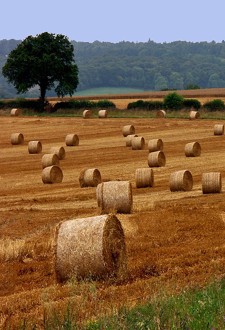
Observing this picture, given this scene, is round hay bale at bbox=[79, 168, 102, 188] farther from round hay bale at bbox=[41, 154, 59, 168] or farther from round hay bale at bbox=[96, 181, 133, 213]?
round hay bale at bbox=[96, 181, 133, 213]

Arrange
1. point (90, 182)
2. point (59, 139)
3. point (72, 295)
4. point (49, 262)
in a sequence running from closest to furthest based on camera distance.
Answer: point (72, 295) < point (49, 262) < point (90, 182) < point (59, 139)

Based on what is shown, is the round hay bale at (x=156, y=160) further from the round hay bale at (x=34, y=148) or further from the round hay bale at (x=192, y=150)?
the round hay bale at (x=34, y=148)

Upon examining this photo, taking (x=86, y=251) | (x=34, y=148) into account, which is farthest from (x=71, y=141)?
(x=86, y=251)

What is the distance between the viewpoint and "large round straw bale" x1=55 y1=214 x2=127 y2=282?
12.8m

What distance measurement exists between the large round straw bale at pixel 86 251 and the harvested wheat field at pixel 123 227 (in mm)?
144

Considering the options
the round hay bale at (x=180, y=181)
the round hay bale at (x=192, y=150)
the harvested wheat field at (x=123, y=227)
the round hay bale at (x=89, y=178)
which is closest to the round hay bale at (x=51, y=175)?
the harvested wheat field at (x=123, y=227)

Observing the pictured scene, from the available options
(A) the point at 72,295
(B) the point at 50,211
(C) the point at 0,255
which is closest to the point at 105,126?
(B) the point at 50,211

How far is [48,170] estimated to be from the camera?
2994 cm

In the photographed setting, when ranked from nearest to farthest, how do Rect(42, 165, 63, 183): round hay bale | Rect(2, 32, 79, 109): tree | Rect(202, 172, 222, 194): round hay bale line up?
Rect(202, 172, 222, 194): round hay bale, Rect(42, 165, 63, 183): round hay bale, Rect(2, 32, 79, 109): tree

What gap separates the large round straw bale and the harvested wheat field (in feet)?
0.47

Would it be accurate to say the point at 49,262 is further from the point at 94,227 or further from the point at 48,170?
the point at 48,170

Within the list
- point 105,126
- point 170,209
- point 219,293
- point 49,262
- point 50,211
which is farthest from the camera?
→ point 105,126

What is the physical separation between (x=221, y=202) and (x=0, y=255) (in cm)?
802

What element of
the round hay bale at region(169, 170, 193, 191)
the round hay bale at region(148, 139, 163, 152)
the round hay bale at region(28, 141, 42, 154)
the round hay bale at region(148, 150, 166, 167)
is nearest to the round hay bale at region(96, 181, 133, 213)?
the round hay bale at region(169, 170, 193, 191)
